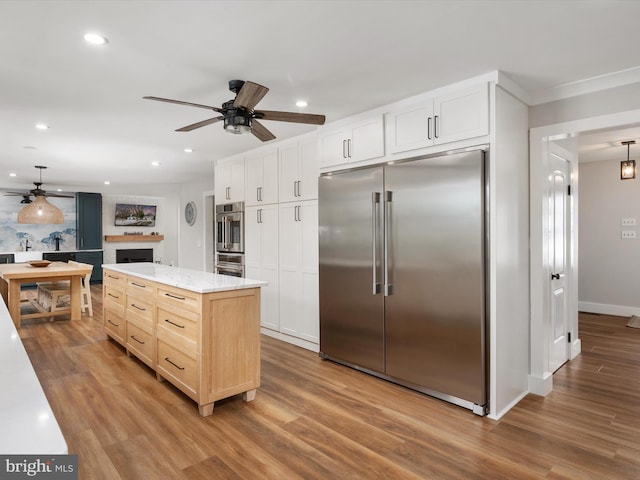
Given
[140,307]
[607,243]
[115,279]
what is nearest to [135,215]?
[115,279]

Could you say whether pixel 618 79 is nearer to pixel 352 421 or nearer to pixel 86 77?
pixel 352 421

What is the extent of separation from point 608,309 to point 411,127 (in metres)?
5.19

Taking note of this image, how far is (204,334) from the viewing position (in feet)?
8.80

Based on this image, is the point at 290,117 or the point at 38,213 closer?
the point at 290,117

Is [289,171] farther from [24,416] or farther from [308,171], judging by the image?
[24,416]

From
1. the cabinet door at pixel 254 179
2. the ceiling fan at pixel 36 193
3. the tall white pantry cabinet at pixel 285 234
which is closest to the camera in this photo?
the tall white pantry cabinet at pixel 285 234

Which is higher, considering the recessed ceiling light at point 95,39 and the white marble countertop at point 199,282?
the recessed ceiling light at point 95,39

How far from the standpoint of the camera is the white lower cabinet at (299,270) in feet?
13.6

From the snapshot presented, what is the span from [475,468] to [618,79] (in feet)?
9.16

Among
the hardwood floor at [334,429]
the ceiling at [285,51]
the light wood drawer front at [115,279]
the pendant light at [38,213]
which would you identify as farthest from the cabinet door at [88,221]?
the hardwood floor at [334,429]

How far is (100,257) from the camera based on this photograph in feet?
31.9

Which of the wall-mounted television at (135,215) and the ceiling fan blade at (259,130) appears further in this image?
the wall-mounted television at (135,215)

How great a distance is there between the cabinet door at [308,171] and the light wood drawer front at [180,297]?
1.77 m

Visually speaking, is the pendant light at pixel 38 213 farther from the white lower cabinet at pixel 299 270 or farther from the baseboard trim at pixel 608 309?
the baseboard trim at pixel 608 309
